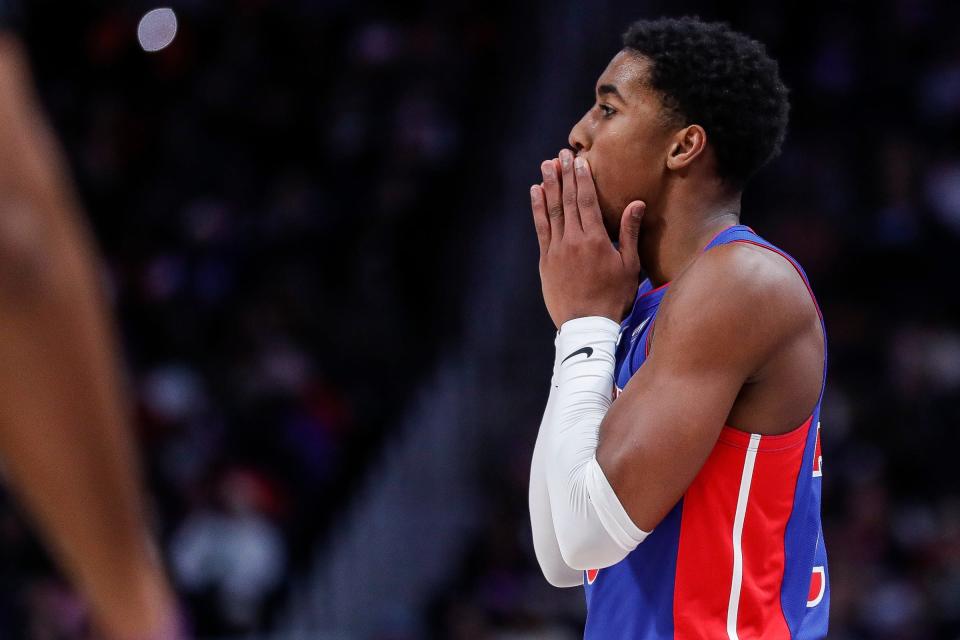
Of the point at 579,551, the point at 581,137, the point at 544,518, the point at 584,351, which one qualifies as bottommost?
the point at 544,518

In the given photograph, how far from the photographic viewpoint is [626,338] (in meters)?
3.14

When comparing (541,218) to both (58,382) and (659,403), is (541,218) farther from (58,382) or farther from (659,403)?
(58,382)

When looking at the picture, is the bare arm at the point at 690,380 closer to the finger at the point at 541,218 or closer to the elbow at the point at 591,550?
the elbow at the point at 591,550

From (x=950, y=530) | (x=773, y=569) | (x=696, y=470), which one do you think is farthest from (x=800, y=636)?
(x=950, y=530)

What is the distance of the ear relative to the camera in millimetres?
2947

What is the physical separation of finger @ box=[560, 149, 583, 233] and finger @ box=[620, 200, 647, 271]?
0.11 metres

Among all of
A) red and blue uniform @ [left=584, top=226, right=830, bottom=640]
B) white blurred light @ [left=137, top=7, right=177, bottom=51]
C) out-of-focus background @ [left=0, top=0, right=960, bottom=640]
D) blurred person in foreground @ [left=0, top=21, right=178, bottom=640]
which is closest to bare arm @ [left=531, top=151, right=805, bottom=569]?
red and blue uniform @ [left=584, top=226, right=830, bottom=640]

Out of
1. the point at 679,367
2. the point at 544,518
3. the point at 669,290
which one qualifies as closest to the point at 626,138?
the point at 669,290

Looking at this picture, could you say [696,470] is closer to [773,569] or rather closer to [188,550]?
[773,569]

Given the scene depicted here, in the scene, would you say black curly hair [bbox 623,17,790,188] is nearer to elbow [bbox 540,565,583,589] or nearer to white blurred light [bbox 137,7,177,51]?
elbow [bbox 540,565,583,589]

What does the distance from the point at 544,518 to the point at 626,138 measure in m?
0.96

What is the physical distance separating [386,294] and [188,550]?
291 cm

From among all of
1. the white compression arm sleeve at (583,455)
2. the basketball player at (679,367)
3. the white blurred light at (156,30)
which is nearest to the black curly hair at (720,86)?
the basketball player at (679,367)

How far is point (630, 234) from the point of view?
3041mm
